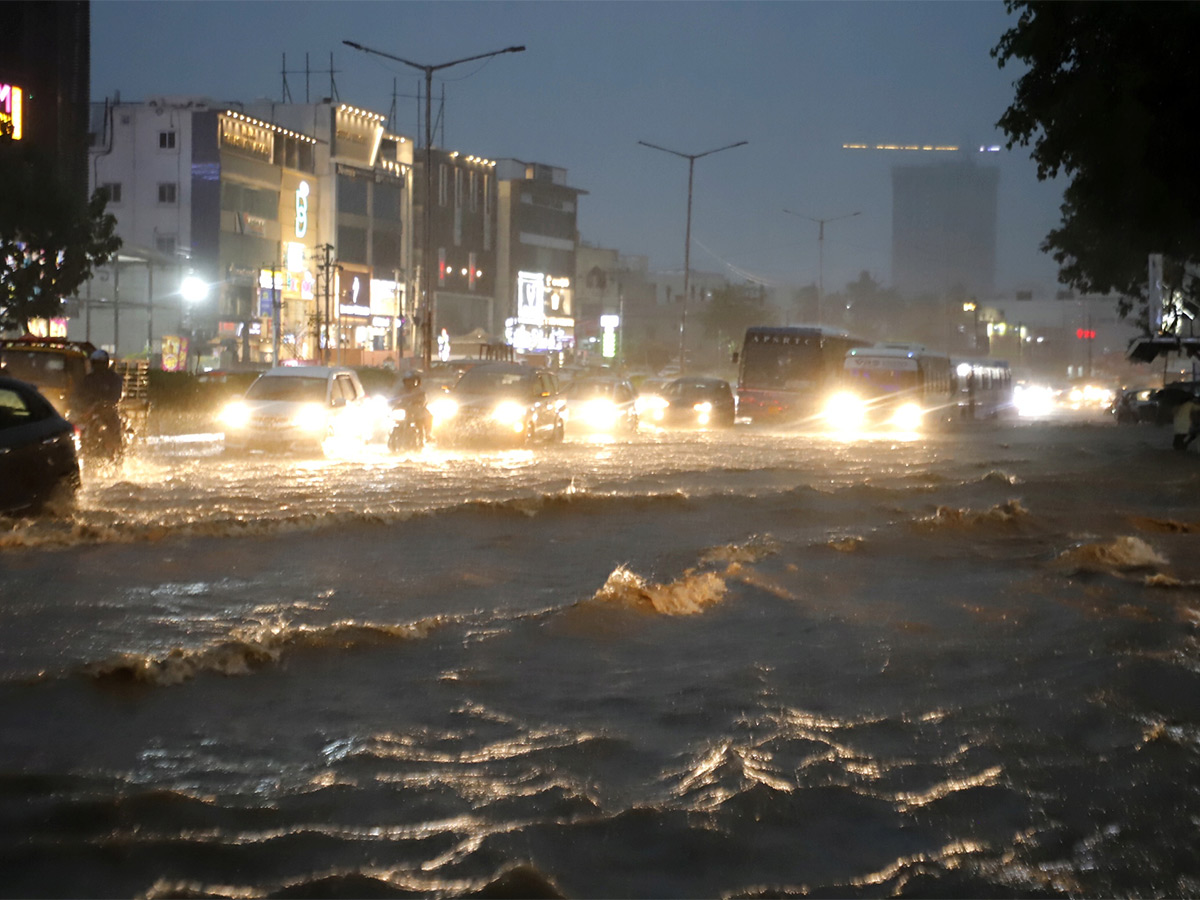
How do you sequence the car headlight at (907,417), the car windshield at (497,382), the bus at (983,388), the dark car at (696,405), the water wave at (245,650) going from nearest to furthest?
the water wave at (245,650) < the car windshield at (497,382) < the dark car at (696,405) < the car headlight at (907,417) < the bus at (983,388)

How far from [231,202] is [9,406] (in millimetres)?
70106

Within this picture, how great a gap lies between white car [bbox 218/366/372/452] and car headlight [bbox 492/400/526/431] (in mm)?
3680

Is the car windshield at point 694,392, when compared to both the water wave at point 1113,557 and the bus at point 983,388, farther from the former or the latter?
the water wave at point 1113,557

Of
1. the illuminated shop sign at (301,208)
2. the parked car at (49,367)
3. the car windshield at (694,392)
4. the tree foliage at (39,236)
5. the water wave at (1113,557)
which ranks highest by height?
the illuminated shop sign at (301,208)

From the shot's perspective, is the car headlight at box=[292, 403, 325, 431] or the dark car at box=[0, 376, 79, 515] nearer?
the dark car at box=[0, 376, 79, 515]

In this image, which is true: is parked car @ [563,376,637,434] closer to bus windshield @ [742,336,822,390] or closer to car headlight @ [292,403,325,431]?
car headlight @ [292,403,325,431]

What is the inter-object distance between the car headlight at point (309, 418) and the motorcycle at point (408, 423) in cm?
208

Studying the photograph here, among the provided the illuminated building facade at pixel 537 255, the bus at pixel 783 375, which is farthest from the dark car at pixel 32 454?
the illuminated building facade at pixel 537 255

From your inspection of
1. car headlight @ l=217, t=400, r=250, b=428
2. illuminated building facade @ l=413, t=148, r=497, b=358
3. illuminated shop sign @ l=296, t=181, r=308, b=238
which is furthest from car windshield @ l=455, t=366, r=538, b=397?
illuminated building facade @ l=413, t=148, r=497, b=358

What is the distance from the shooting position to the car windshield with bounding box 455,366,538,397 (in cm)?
2697

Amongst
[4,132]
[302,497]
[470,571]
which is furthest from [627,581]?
[4,132]

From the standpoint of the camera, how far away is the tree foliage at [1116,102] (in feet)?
66.8

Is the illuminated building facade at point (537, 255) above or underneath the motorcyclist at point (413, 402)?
above

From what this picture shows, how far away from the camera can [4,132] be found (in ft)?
73.5
